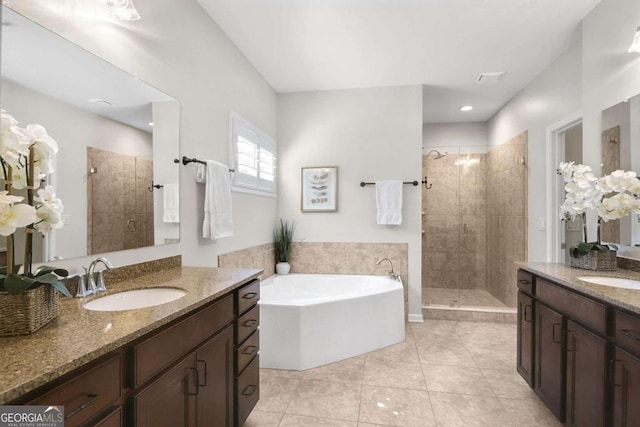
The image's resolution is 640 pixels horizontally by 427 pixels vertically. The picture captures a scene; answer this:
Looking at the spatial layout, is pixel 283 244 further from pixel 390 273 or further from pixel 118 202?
pixel 118 202

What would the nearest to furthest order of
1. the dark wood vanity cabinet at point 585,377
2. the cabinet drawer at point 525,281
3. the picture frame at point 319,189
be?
the dark wood vanity cabinet at point 585,377 → the cabinet drawer at point 525,281 → the picture frame at point 319,189

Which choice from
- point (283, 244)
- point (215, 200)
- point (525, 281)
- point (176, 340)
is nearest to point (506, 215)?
point (525, 281)

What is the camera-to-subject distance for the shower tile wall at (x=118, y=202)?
4.65 ft

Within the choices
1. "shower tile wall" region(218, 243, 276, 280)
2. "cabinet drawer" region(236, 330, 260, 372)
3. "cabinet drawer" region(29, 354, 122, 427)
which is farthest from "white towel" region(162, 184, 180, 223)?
"cabinet drawer" region(29, 354, 122, 427)

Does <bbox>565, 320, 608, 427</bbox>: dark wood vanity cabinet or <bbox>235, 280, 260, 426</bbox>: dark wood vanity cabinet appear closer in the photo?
<bbox>565, 320, 608, 427</bbox>: dark wood vanity cabinet

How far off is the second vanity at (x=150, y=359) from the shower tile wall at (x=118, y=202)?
211 millimetres

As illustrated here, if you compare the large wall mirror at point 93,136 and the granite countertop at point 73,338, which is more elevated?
the large wall mirror at point 93,136

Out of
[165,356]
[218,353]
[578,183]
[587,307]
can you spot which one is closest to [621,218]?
[578,183]

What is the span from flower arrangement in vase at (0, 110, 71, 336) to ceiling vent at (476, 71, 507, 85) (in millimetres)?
3572

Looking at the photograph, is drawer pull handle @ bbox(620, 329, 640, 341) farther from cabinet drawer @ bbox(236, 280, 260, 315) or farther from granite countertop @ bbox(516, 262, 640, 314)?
cabinet drawer @ bbox(236, 280, 260, 315)

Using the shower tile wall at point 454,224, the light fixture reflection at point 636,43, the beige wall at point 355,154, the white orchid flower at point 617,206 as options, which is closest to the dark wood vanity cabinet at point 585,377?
the white orchid flower at point 617,206

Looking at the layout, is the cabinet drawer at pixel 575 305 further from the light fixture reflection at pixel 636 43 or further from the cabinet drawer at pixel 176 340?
the cabinet drawer at pixel 176 340

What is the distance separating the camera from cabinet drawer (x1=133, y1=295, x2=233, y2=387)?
3.15 feet

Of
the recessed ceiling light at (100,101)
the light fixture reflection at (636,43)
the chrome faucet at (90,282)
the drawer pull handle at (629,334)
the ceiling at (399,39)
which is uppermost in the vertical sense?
the ceiling at (399,39)
